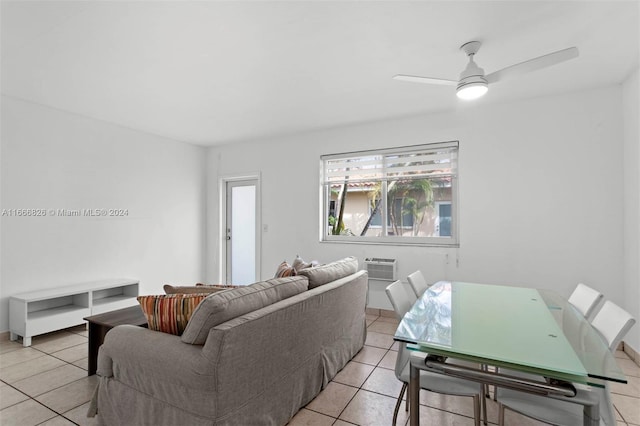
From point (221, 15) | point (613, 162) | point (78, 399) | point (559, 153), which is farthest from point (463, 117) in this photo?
point (78, 399)

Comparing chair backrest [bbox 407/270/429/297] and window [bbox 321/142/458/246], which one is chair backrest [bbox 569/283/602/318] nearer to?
chair backrest [bbox 407/270/429/297]

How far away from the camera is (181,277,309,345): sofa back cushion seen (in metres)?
1.63

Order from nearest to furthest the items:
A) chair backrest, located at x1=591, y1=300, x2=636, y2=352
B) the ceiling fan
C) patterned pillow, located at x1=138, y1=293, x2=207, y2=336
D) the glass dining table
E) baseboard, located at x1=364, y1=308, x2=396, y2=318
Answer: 1. the glass dining table
2. chair backrest, located at x1=591, y1=300, x2=636, y2=352
3. patterned pillow, located at x1=138, y1=293, x2=207, y2=336
4. the ceiling fan
5. baseboard, located at x1=364, y1=308, x2=396, y2=318

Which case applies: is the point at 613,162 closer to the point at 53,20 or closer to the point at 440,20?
the point at 440,20

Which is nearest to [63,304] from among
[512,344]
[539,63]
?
[512,344]

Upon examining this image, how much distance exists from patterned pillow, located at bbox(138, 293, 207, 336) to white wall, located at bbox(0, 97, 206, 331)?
2703 millimetres

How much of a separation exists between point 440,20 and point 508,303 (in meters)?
1.86

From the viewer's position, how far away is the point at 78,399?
2.26m

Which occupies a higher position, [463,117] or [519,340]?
[463,117]

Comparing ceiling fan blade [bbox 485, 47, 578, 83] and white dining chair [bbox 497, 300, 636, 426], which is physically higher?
ceiling fan blade [bbox 485, 47, 578, 83]

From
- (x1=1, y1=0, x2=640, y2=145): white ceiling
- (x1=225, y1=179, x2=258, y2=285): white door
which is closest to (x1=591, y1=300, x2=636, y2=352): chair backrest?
(x1=1, y1=0, x2=640, y2=145): white ceiling

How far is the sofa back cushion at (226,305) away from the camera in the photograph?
1.63 metres

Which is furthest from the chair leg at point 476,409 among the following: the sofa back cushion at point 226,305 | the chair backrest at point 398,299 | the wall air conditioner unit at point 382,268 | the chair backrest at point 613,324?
the wall air conditioner unit at point 382,268

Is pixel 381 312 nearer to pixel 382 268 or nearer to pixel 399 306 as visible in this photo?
pixel 382 268
